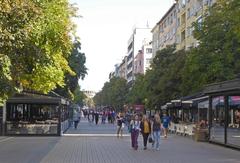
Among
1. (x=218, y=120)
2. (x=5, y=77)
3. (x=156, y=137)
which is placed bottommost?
(x=156, y=137)

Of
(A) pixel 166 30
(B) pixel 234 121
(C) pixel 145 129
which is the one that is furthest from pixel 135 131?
(A) pixel 166 30

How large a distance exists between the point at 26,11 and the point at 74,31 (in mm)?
18400

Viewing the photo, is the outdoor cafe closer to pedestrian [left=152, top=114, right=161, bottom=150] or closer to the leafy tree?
the leafy tree

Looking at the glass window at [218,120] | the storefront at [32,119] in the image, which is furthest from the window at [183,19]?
the glass window at [218,120]

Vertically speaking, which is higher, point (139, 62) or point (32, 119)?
point (139, 62)

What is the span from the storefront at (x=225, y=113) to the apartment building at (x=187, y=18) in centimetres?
3444

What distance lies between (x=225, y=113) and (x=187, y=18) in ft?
157

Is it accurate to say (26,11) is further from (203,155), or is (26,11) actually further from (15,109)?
(15,109)

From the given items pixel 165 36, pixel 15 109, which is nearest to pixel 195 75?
pixel 15 109

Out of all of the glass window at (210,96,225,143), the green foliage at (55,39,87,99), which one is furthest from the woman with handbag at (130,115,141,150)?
the green foliage at (55,39,87,99)

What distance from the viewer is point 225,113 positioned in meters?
28.0

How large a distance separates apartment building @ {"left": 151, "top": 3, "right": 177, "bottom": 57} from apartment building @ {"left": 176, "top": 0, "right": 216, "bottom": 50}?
146 inches

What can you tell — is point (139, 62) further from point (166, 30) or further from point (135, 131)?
point (135, 131)

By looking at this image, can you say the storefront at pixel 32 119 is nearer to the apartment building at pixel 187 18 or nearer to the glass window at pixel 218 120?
the glass window at pixel 218 120
